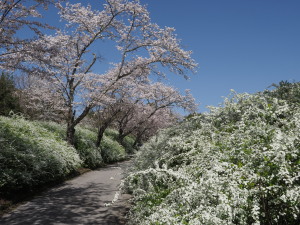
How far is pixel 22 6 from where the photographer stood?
9.29m

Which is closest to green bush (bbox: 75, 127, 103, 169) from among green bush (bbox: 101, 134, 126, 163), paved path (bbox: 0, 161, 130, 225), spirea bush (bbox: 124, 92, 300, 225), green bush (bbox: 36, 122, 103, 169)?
green bush (bbox: 36, 122, 103, 169)

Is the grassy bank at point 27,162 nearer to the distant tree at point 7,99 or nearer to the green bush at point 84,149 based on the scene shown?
the green bush at point 84,149

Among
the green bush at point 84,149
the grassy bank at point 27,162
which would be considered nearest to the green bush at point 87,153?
the green bush at point 84,149

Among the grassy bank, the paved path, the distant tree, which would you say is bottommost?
the paved path

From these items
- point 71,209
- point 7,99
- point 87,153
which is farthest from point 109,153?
point 71,209

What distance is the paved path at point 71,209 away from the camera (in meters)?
6.35

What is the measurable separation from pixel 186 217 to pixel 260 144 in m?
1.46

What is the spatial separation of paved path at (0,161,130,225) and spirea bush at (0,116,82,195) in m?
0.63

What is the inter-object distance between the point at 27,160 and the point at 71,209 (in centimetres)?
257

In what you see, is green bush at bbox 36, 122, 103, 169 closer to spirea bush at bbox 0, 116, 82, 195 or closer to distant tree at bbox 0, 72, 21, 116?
spirea bush at bbox 0, 116, 82, 195

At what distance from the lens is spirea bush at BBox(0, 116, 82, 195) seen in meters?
7.83

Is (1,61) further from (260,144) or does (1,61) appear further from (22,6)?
(260,144)

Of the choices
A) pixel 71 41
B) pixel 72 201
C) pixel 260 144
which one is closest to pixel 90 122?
pixel 71 41

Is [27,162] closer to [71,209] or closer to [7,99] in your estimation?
[71,209]
